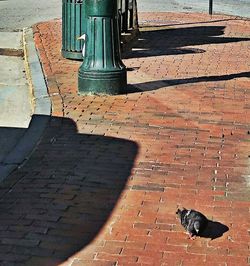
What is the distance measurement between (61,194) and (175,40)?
8.91 m

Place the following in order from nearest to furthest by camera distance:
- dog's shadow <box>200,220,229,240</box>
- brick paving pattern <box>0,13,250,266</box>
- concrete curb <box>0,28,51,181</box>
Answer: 1. brick paving pattern <box>0,13,250,266</box>
2. dog's shadow <box>200,220,229,240</box>
3. concrete curb <box>0,28,51,181</box>

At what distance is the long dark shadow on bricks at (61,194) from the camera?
5.05m

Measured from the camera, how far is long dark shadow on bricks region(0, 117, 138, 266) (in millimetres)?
5055

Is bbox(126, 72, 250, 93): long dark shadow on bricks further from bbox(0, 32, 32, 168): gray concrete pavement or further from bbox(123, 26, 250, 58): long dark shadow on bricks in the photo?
bbox(123, 26, 250, 58): long dark shadow on bricks

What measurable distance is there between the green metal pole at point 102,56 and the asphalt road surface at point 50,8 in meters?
7.72

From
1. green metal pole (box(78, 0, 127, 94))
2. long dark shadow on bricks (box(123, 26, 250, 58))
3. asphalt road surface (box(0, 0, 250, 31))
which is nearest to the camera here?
green metal pole (box(78, 0, 127, 94))

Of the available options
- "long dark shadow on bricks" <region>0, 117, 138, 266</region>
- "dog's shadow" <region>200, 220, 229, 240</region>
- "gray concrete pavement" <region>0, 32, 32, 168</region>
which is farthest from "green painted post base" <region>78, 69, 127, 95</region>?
"dog's shadow" <region>200, 220, 229, 240</region>

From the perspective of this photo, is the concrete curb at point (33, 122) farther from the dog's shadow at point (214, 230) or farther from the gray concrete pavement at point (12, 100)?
the dog's shadow at point (214, 230)

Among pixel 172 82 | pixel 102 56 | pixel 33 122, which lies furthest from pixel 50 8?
pixel 33 122

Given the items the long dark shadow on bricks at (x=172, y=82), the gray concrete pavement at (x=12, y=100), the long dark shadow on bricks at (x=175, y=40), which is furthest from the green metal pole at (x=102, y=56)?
the long dark shadow on bricks at (x=175, y=40)

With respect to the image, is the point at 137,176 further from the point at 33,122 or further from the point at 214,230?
the point at 33,122

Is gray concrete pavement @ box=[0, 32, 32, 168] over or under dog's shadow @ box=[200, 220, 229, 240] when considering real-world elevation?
under

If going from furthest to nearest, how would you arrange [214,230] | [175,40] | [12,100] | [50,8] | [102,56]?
[50,8] < [175,40] < [12,100] < [102,56] < [214,230]

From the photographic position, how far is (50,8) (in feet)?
68.2
